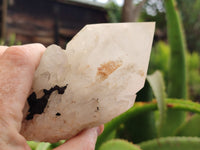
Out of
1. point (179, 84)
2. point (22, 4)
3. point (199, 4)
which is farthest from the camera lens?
point (199, 4)

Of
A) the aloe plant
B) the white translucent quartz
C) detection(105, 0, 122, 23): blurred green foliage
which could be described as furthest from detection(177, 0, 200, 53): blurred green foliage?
the white translucent quartz

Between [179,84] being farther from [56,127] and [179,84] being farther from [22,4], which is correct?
[22,4]

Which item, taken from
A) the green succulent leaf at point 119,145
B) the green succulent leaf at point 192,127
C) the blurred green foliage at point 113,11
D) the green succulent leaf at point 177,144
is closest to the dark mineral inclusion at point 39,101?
the green succulent leaf at point 119,145

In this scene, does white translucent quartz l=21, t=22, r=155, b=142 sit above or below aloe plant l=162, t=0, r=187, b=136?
above

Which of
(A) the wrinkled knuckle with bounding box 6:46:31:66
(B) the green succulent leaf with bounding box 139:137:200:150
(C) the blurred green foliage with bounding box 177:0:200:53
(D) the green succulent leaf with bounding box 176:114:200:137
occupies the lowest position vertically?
(C) the blurred green foliage with bounding box 177:0:200:53

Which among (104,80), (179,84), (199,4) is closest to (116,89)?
(104,80)

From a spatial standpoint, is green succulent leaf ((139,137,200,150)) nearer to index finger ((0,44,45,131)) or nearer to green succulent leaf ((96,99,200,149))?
green succulent leaf ((96,99,200,149))

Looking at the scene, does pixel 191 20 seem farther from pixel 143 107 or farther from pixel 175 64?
pixel 143 107
